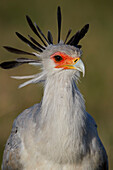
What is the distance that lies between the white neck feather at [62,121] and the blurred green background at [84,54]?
6.49 ft

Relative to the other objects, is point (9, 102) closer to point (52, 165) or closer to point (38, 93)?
point (38, 93)

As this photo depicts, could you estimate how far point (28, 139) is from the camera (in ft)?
12.6

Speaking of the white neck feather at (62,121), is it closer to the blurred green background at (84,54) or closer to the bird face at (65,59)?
the bird face at (65,59)

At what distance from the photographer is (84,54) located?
308 inches

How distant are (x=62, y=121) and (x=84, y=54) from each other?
432 cm

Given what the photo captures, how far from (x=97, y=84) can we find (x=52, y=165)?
3605 millimetres

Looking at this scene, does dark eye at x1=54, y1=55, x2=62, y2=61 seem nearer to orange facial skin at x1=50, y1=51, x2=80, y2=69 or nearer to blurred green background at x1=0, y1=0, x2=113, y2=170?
orange facial skin at x1=50, y1=51, x2=80, y2=69

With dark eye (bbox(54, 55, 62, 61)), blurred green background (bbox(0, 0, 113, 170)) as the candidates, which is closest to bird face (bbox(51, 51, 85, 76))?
dark eye (bbox(54, 55, 62, 61))

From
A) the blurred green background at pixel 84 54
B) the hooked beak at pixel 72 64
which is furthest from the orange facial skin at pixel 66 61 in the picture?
the blurred green background at pixel 84 54

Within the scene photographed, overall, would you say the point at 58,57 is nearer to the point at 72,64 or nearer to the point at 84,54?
the point at 72,64

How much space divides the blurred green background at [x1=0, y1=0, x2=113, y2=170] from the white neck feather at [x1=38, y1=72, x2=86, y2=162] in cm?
198

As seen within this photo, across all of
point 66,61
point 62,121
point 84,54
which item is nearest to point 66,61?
point 66,61

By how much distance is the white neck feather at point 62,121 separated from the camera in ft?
12.0

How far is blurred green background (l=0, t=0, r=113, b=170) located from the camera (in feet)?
22.0
